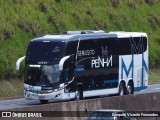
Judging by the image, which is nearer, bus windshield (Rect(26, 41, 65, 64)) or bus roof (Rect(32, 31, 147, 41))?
bus windshield (Rect(26, 41, 65, 64))

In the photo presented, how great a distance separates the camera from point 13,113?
2241 cm

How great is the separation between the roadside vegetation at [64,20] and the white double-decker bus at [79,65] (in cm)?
1062

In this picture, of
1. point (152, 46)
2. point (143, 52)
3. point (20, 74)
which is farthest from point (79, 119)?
point (152, 46)

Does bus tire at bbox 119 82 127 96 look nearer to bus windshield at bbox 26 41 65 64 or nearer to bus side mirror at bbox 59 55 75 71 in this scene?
bus side mirror at bbox 59 55 75 71

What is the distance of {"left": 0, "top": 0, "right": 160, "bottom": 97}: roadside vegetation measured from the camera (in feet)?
166

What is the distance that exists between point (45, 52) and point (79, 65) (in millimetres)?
1907

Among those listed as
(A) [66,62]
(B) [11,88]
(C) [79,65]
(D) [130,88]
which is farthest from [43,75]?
(B) [11,88]

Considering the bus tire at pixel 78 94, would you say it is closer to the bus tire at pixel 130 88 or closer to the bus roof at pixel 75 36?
the bus roof at pixel 75 36

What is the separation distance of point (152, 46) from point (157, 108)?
33.9 metres

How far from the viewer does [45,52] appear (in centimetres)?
3538

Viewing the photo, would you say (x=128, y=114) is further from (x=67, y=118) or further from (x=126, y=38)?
(x=126, y=38)

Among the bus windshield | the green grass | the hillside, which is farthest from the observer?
the hillside

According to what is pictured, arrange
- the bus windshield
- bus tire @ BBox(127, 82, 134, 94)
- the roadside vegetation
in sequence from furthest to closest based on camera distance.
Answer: the roadside vegetation, bus tire @ BBox(127, 82, 134, 94), the bus windshield

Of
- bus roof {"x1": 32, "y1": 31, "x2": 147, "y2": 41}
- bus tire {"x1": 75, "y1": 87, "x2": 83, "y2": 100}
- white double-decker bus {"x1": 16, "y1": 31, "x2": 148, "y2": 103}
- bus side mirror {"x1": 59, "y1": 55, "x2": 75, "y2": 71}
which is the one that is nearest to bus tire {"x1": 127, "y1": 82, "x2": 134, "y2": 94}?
white double-decker bus {"x1": 16, "y1": 31, "x2": 148, "y2": 103}
